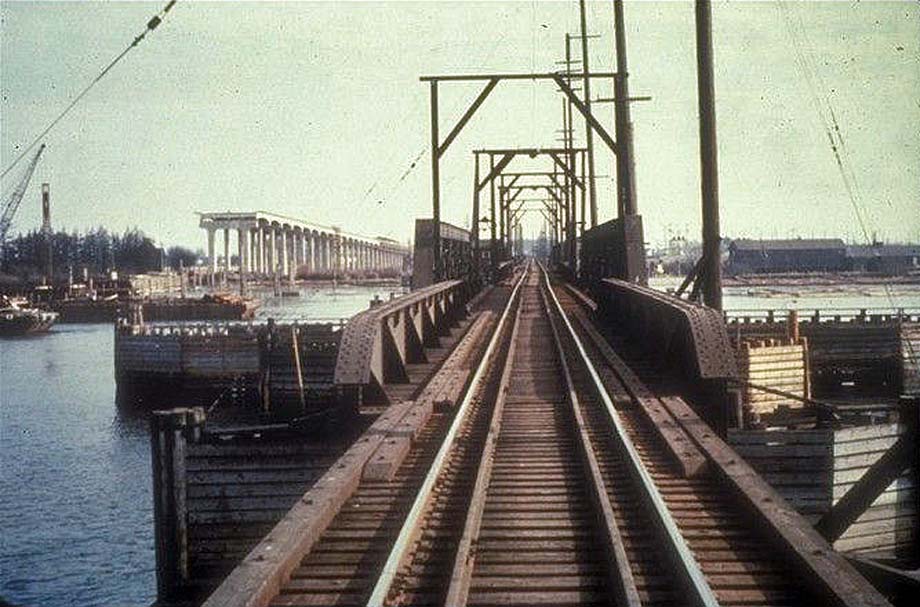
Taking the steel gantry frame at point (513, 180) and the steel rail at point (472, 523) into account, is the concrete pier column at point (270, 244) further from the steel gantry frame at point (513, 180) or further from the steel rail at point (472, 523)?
the steel rail at point (472, 523)

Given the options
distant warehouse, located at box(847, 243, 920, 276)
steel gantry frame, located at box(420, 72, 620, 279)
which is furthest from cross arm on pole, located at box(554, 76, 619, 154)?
distant warehouse, located at box(847, 243, 920, 276)

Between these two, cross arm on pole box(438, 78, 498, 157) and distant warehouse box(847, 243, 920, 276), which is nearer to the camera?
cross arm on pole box(438, 78, 498, 157)

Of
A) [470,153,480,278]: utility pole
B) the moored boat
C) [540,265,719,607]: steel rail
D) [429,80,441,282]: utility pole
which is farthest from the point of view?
the moored boat

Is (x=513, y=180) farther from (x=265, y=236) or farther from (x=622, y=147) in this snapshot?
→ (x=265, y=236)

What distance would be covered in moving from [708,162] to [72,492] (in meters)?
23.5

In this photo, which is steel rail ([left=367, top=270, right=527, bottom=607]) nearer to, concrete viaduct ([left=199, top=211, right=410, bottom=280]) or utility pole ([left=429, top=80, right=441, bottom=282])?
utility pole ([left=429, top=80, right=441, bottom=282])

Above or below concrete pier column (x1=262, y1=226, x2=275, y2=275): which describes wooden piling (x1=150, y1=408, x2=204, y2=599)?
below

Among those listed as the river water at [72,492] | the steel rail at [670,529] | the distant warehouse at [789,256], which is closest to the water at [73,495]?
the river water at [72,492]

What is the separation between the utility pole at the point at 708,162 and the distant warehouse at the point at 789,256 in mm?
140357

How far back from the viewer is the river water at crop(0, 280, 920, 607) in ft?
75.6

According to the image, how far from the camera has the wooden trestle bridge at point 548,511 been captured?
5828 mm

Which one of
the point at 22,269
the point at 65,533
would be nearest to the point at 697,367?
the point at 65,533

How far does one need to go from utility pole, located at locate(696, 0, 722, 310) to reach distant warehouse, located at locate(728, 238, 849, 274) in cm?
14036

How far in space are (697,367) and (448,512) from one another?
5000mm
